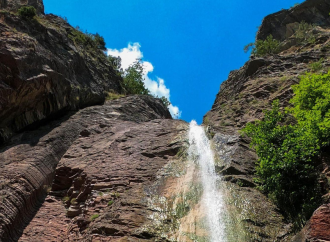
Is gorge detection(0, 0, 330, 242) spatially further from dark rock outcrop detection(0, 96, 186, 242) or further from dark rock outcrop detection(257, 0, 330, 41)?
dark rock outcrop detection(257, 0, 330, 41)

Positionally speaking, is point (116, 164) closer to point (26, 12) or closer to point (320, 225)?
point (320, 225)

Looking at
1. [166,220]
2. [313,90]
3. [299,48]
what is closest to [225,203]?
[166,220]

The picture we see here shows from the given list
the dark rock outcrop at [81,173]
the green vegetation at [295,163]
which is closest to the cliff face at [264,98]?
the green vegetation at [295,163]

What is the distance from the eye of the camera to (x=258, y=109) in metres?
24.5

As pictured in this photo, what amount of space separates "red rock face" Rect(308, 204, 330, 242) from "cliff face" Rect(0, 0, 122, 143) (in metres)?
17.6

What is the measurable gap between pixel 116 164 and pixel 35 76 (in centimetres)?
883

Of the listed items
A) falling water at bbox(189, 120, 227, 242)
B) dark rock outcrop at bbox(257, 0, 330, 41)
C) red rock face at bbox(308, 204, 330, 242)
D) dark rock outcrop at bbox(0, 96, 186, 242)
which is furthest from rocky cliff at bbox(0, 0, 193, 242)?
dark rock outcrop at bbox(257, 0, 330, 41)

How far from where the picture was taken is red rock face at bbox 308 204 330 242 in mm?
9262

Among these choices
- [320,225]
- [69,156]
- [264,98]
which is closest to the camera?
[320,225]

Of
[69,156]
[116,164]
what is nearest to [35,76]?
[69,156]

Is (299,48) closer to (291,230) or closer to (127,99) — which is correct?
(127,99)

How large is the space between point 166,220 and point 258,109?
1496 centimetres

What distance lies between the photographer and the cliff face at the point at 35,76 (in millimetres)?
19562

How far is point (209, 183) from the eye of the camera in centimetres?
1491
